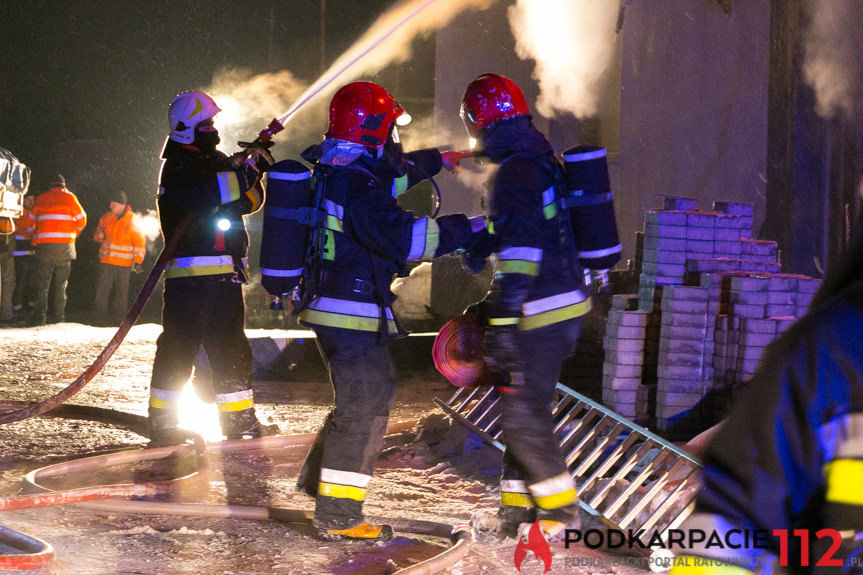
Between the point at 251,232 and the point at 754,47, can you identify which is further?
the point at 251,232

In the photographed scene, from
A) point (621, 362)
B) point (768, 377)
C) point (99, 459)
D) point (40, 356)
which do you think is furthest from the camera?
point (40, 356)

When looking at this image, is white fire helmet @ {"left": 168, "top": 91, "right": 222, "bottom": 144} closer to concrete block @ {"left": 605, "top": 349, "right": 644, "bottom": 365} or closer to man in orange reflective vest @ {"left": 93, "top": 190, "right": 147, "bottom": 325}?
concrete block @ {"left": 605, "top": 349, "right": 644, "bottom": 365}

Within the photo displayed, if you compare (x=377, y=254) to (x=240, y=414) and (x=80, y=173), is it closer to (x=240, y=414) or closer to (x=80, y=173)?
(x=240, y=414)

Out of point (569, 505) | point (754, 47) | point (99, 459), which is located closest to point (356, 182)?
point (569, 505)

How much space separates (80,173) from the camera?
15.5 metres

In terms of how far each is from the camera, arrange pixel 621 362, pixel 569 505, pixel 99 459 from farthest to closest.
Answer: pixel 621 362 → pixel 99 459 → pixel 569 505

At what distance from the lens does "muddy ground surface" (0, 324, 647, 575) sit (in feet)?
11.3

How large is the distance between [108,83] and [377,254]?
1359cm

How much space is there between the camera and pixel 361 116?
3.80 m

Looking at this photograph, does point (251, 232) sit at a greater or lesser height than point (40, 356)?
greater

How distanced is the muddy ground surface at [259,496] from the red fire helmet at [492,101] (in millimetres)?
1859

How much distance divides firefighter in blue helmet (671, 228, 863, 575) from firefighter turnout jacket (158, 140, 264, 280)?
4441 millimetres

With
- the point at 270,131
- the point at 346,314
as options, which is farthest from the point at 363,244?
the point at 270,131

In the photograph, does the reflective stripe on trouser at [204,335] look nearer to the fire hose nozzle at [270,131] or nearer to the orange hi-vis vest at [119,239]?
the fire hose nozzle at [270,131]
